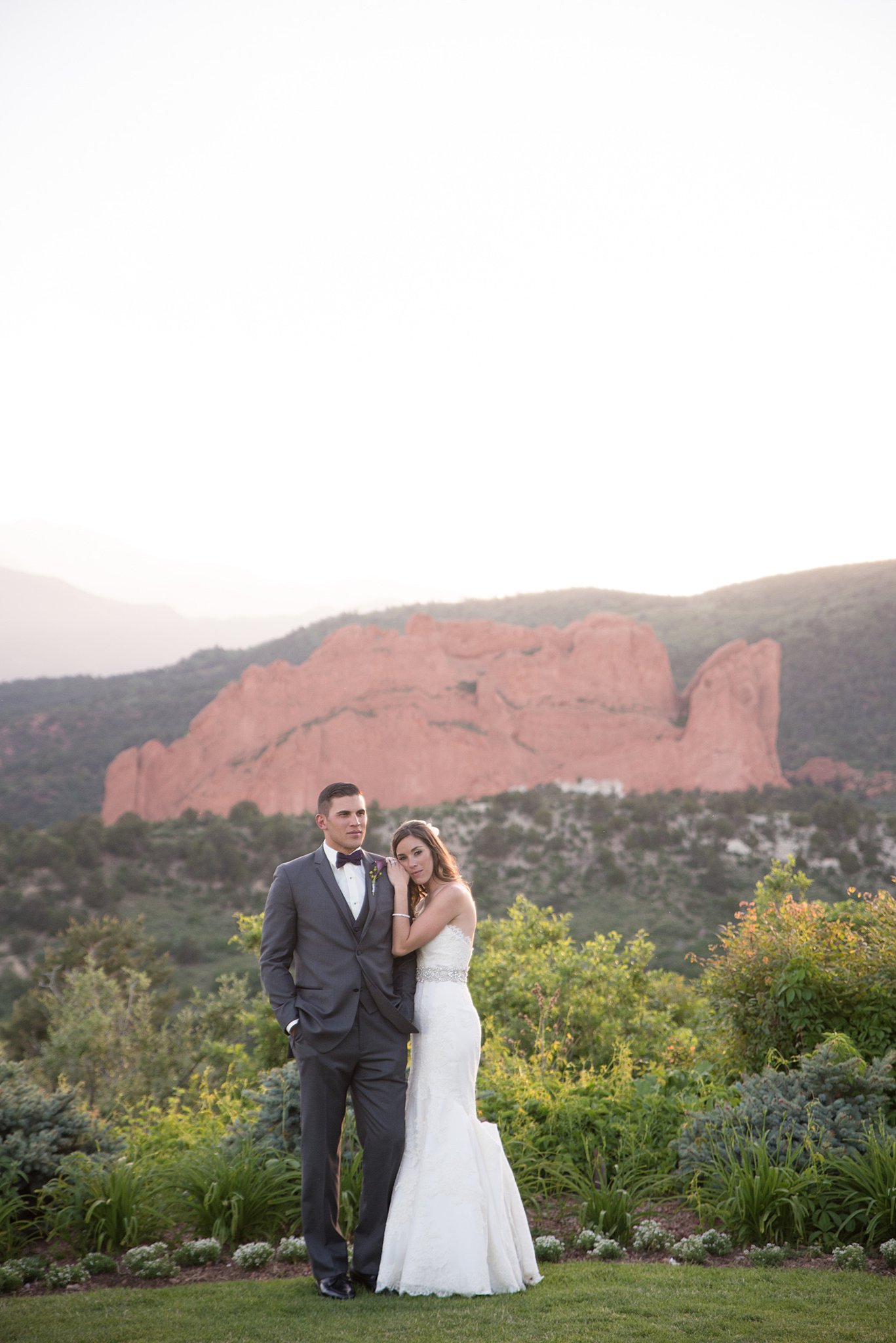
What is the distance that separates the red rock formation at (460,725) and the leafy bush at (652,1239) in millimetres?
43523

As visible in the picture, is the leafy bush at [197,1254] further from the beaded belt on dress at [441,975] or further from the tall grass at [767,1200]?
the tall grass at [767,1200]

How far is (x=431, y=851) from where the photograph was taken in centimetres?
434

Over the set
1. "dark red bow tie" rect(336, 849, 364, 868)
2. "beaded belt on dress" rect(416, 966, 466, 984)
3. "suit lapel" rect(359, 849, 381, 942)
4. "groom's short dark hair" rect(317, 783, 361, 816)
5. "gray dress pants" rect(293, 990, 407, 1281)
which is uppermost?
"groom's short dark hair" rect(317, 783, 361, 816)

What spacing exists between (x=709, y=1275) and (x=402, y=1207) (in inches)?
51.4

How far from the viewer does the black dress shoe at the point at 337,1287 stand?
12.5 ft

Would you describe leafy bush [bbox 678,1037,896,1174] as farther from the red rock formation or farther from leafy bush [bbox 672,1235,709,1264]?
the red rock formation

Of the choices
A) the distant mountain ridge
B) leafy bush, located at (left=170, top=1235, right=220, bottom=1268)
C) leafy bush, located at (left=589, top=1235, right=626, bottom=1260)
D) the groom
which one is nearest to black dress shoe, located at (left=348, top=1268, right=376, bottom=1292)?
the groom

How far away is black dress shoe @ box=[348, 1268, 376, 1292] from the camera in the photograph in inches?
156

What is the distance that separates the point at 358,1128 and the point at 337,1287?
1.94ft

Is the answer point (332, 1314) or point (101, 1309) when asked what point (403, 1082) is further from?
point (101, 1309)

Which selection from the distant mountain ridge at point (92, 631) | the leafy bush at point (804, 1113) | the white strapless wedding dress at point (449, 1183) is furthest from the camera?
the distant mountain ridge at point (92, 631)

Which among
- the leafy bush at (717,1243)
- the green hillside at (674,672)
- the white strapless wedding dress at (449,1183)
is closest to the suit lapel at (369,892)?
the white strapless wedding dress at (449,1183)

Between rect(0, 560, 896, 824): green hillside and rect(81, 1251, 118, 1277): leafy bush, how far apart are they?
47.1m

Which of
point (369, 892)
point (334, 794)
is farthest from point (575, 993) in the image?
point (334, 794)
